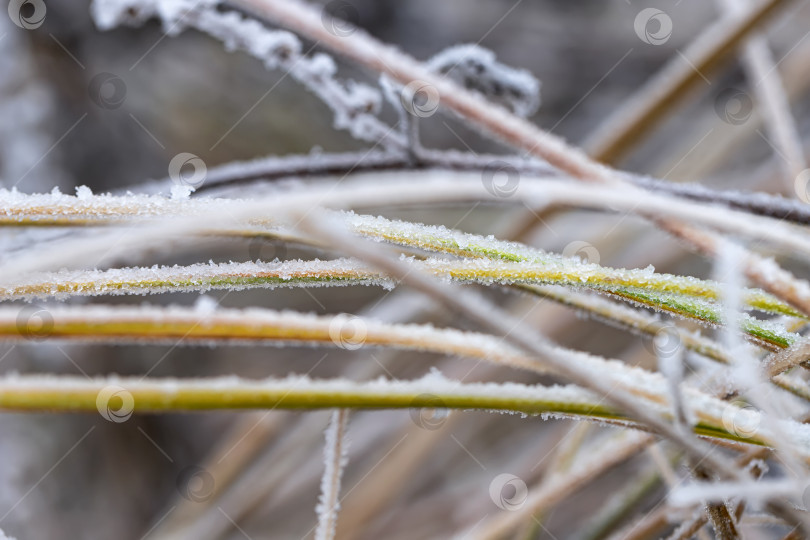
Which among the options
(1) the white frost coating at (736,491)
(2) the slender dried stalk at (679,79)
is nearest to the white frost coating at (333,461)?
(1) the white frost coating at (736,491)

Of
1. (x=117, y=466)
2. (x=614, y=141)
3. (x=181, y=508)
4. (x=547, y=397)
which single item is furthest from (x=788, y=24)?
(x=117, y=466)

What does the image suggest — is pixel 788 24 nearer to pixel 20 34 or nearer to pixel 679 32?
pixel 679 32

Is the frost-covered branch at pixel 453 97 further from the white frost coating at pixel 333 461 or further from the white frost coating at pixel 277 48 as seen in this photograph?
the white frost coating at pixel 333 461

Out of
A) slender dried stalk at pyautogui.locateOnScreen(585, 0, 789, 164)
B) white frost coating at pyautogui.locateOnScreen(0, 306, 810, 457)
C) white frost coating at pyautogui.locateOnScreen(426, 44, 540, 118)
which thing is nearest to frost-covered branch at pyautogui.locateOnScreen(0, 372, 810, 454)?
white frost coating at pyautogui.locateOnScreen(0, 306, 810, 457)

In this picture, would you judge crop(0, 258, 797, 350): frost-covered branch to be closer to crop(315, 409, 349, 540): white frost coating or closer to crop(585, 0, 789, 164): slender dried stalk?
crop(315, 409, 349, 540): white frost coating

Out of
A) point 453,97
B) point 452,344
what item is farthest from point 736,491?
point 453,97

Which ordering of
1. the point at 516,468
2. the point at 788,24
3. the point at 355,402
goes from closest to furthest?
1. the point at 355,402
2. the point at 516,468
3. the point at 788,24
